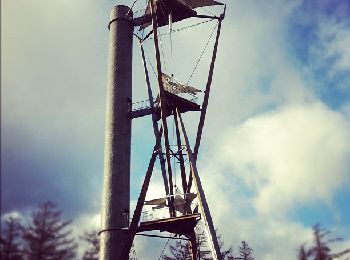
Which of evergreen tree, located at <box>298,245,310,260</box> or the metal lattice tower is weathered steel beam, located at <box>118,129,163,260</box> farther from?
evergreen tree, located at <box>298,245,310,260</box>

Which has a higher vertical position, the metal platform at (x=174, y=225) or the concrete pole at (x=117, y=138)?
the concrete pole at (x=117, y=138)

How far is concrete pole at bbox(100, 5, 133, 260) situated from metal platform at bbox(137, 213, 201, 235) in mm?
1491

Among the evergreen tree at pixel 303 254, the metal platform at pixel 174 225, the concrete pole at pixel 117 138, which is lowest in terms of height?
the evergreen tree at pixel 303 254

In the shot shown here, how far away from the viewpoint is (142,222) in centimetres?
2572

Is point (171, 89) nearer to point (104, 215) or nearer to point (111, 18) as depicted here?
point (111, 18)

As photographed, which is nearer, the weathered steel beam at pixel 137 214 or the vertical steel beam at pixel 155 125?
the weathered steel beam at pixel 137 214

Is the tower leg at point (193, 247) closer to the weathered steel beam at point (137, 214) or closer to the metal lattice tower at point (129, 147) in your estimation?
the metal lattice tower at point (129, 147)

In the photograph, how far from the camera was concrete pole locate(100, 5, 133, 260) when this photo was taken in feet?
84.8

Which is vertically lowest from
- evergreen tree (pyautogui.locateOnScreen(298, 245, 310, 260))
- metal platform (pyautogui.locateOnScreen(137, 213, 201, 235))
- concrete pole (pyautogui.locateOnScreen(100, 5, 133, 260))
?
evergreen tree (pyautogui.locateOnScreen(298, 245, 310, 260))

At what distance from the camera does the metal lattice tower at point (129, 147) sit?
83.1 feet

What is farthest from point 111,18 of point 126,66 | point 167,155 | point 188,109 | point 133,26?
point 167,155

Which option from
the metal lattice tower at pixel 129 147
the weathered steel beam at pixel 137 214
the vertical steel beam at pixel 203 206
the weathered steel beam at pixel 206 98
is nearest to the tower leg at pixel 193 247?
the metal lattice tower at pixel 129 147

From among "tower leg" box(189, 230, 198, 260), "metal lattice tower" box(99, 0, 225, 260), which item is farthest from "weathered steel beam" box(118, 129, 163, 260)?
"tower leg" box(189, 230, 198, 260)

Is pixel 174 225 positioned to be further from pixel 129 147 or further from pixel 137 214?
pixel 129 147
